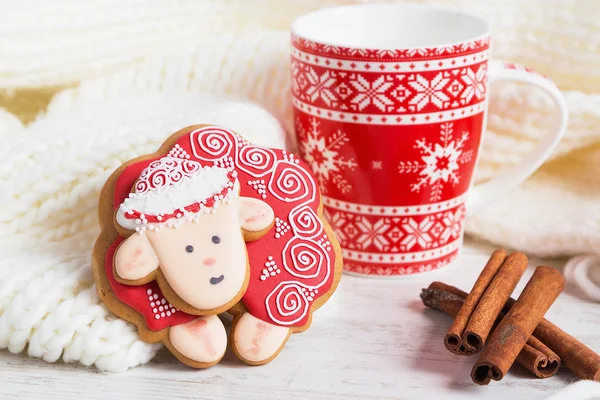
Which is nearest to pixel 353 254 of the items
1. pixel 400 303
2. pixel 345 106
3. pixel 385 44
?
pixel 400 303

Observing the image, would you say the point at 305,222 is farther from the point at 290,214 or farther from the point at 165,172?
the point at 165,172

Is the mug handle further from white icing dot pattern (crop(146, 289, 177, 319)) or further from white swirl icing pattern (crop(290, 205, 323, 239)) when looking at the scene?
white icing dot pattern (crop(146, 289, 177, 319))

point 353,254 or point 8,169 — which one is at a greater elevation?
point 8,169

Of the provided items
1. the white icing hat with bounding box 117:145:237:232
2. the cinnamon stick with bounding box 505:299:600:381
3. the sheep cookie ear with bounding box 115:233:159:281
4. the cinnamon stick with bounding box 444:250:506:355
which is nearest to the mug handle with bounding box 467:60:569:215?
the cinnamon stick with bounding box 444:250:506:355

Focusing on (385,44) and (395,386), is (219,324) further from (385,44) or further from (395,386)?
(385,44)

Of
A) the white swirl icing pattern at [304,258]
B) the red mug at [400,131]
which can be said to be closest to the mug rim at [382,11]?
the red mug at [400,131]

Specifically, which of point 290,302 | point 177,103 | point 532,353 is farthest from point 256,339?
point 177,103

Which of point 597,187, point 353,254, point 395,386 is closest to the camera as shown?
point 395,386
